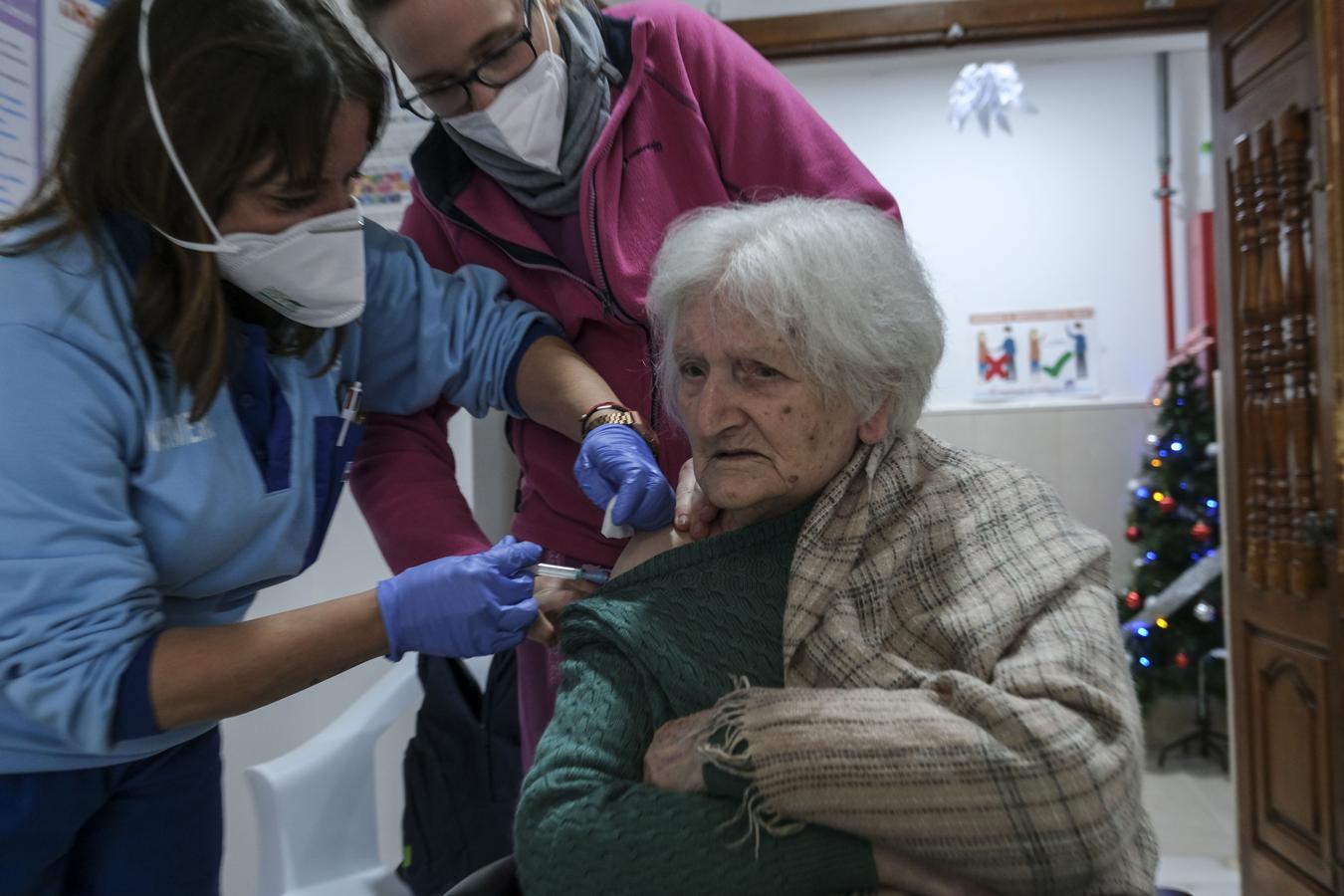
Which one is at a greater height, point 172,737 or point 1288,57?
point 1288,57

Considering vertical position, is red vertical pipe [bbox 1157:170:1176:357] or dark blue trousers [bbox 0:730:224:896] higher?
red vertical pipe [bbox 1157:170:1176:357]

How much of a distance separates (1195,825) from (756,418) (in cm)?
377

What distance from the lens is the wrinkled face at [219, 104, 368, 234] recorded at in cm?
111

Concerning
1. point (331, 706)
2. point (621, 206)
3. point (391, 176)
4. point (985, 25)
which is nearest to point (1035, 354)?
point (985, 25)

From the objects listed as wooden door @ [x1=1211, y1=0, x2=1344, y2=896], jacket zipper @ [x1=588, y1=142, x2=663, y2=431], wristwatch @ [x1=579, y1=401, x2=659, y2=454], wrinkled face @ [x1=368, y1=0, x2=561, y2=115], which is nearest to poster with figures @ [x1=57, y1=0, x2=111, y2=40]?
wrinkled face @ [x1=368, y1=0, x2=561, y2=115]

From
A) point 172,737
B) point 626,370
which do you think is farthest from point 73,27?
point 172,737

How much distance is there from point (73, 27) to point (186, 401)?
1.05 metres

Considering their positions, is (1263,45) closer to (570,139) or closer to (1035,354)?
(1035,354)

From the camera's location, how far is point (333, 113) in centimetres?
112

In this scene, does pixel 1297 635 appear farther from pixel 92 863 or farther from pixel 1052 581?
pixel 92 863

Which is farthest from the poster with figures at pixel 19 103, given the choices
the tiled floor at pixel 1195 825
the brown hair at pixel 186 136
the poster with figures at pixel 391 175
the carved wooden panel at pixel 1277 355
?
the tiled floor at pixel 1195 825

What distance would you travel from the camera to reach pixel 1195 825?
409 centimetres

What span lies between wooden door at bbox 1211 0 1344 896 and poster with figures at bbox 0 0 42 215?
289cm

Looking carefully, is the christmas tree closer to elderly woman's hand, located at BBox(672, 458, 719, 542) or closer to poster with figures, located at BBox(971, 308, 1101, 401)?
poster with figures, located at BBox(971, 308, 1101, 401)
